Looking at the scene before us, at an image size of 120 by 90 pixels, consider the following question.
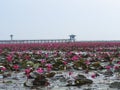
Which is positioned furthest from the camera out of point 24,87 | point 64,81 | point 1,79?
point 1,79

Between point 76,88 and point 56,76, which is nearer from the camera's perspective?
point 76,88

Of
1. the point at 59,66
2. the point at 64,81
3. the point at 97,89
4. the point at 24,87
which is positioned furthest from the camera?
the point at 59,66

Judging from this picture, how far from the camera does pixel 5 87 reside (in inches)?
274

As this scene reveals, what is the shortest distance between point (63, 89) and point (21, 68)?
405 cm

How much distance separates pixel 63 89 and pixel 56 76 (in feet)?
6.04

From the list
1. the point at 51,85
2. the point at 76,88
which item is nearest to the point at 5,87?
the point at 51,85

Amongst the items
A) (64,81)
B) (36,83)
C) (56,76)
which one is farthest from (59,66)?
(36,83)

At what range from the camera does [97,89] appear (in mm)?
6410

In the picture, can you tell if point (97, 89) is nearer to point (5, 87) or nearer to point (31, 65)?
point (5, 87)

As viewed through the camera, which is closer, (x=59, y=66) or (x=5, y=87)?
(x=5, y=87)

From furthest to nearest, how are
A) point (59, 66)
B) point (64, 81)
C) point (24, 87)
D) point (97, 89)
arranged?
point (59, 66) < point (64, 81) < point (24, 87) < point (97, 89)

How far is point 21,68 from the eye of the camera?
10.4 m

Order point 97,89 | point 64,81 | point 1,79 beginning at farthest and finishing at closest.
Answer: point 1,79, point 64,81, point 97,89

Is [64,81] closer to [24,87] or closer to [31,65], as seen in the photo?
[24,87]
